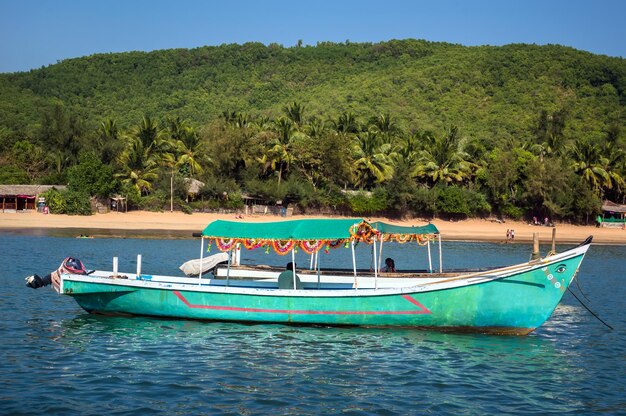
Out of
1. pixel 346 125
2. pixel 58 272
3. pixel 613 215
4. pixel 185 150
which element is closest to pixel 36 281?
pixel 58 272

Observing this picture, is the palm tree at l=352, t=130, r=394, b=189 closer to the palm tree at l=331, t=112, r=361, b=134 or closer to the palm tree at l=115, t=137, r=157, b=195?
the palm tree at l=331, t=112, r=361, b=134

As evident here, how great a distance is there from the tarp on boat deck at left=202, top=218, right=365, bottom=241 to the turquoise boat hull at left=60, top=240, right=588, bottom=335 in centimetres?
130

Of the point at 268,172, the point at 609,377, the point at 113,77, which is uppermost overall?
the point at 113,77

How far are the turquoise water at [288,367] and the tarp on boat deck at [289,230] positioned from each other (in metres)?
2.28

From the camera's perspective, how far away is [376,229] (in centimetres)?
1919

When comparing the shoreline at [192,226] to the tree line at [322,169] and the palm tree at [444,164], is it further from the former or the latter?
the palm tree at [444,164]

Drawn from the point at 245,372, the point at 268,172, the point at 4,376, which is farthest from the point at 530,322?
the point at 268,172

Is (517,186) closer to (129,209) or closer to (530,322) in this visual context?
(129,209)

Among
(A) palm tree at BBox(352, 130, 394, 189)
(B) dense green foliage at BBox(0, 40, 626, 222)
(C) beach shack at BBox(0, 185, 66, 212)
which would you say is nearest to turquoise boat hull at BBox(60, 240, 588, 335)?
(B) dense green foliage at BBox(0, 40, 626, 222)

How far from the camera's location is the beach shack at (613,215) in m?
64.8

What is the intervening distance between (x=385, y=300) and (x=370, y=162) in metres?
47.9

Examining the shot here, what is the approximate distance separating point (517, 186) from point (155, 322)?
53.2 m

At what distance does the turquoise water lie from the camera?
12.1 m

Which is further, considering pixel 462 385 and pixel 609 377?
pixel 609 377
